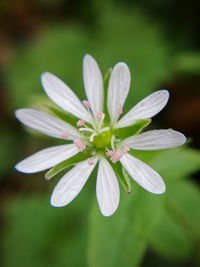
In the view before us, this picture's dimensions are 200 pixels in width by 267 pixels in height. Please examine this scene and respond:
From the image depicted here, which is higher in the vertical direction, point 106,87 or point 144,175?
point 106,87

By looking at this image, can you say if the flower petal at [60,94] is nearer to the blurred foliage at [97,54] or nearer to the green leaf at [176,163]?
the green leaf at [176,163]

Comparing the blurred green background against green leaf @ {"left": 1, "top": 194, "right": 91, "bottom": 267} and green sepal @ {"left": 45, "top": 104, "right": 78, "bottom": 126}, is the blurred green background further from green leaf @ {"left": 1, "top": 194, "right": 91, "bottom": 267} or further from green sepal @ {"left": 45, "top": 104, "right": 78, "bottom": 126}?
green sepal @ {"left": 45, "top": 104, "right": 78, "bottom": 126}

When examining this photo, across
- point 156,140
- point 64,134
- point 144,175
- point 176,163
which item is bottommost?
point 176,163

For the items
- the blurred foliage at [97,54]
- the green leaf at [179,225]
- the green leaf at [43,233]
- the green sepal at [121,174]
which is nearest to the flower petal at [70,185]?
the green sepal at [121,174]

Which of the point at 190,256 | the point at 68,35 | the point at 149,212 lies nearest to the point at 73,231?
the point at 190,256

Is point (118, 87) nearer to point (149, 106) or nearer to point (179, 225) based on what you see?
point (149, 106)

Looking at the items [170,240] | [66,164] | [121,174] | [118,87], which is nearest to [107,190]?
[121,174]
